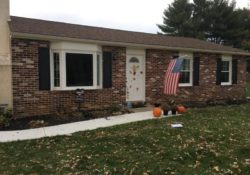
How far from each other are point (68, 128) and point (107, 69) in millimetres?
3742

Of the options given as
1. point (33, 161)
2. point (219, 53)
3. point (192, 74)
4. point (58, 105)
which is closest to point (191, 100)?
point (192, 74)

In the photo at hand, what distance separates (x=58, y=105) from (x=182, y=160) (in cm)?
612

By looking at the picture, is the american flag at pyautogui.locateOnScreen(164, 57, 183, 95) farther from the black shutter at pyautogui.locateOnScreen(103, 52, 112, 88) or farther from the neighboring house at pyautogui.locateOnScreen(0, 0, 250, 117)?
the black shutter at pyautogui.locateOnScreen(103, 52, 112, 88)

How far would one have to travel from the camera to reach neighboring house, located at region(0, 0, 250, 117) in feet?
32.8

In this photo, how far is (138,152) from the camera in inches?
239

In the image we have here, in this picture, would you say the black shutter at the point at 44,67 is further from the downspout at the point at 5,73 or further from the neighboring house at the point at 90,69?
the downspout at the point at 5,73

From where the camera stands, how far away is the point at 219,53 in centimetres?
1554

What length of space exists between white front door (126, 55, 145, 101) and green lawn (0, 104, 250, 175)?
4.41 meters

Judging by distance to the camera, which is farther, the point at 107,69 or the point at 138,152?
the point at 107,69

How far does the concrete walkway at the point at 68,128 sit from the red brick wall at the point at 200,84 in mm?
2956

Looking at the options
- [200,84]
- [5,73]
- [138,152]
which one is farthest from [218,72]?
[138,152]

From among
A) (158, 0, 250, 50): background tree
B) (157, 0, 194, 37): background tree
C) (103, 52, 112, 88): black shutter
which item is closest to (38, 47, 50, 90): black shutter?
(103, 52, 112, 88): black shutter

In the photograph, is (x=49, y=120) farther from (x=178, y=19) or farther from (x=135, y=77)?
(x=178, y=19)

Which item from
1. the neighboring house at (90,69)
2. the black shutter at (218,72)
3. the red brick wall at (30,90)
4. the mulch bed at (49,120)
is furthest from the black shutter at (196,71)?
the red brick wall at (30,90)
